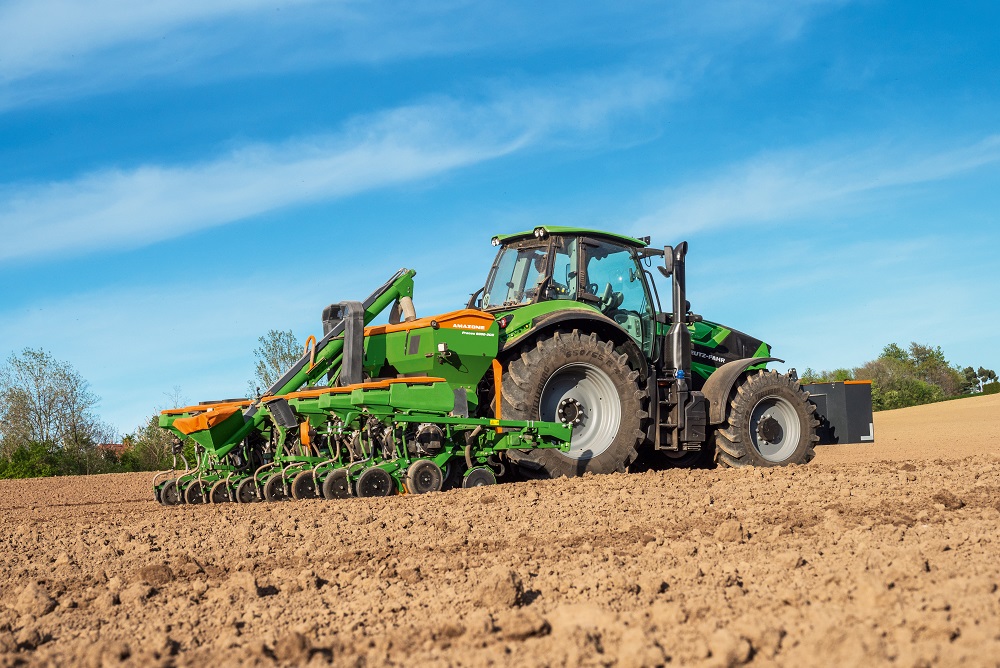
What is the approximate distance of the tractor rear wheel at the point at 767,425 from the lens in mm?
9789

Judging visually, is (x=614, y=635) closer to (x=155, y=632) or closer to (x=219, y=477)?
(x=155, y=632)

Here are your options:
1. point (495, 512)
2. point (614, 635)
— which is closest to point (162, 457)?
point (495, 512)

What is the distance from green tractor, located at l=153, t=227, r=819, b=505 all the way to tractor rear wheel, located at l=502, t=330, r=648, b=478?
0.01 metres

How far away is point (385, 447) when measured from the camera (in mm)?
7621

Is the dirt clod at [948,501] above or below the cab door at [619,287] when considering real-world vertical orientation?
below

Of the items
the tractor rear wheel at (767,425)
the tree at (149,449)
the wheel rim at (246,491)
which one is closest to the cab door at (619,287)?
the tractor rear wheel at (767,425)

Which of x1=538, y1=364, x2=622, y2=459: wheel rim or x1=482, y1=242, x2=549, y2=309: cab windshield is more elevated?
x1=482, y1=242, x2=549, y2=309: cab windshield

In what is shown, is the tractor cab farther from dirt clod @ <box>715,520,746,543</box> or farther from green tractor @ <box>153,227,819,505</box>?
dirt clod @ <box>715,520,746,543</box>

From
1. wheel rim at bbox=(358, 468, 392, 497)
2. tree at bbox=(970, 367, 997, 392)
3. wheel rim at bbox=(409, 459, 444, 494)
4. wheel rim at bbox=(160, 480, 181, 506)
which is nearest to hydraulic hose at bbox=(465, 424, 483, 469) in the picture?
wheel rim at bbox=(409, 459, 444, 494)

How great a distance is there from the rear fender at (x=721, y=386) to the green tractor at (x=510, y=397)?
19 millimetres

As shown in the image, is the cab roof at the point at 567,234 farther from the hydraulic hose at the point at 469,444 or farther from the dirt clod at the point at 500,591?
the dirt clod at the point at 500,591

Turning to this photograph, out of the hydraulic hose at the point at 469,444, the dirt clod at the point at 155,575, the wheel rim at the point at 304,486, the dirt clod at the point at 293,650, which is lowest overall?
the dirt clod at the point at 293,650

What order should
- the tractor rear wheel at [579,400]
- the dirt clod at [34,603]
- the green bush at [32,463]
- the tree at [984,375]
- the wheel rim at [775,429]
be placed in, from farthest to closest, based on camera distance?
1. the tree at [984,375]
2. the green bush at [32,463]
3. the wheel rim at [775,429]
4. the tractor rear wheel at [579,400]
5. the dirt clod at [34,603]

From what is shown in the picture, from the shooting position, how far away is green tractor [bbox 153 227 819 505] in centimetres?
764
